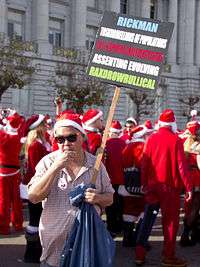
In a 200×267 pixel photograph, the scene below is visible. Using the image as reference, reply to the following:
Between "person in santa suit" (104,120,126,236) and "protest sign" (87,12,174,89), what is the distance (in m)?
4.26

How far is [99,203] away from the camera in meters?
3.86

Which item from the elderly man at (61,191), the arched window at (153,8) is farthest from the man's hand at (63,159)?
the arched window at (153,8)

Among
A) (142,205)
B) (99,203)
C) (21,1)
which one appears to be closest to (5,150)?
(142,205)

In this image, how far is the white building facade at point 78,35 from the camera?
1631 inches

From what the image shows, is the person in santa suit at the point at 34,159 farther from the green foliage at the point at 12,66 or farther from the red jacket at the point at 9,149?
the green foliage at the point at 12,66

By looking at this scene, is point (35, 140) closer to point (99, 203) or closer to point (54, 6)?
point (99, 203)

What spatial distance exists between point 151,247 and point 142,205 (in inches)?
22.6

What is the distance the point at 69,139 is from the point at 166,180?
3.28 meters

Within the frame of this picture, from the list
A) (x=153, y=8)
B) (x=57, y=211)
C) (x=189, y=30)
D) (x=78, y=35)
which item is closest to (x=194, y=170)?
(x=57, y=211)

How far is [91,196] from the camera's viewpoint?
3.78 m

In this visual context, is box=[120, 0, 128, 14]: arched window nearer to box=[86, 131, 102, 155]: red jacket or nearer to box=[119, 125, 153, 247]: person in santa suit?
box=[119, 125, 153, 247]: person in santa suit

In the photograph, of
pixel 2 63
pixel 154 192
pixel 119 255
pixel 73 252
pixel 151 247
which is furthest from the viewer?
pixel 2 63

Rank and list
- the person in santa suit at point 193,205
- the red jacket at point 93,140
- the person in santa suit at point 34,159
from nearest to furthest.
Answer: the person in santa suit at point 34,159 → the red jacket at point 93,140 → the person in santa suit at point 193,205

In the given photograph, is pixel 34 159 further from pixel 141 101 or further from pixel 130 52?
pixel 141 101
